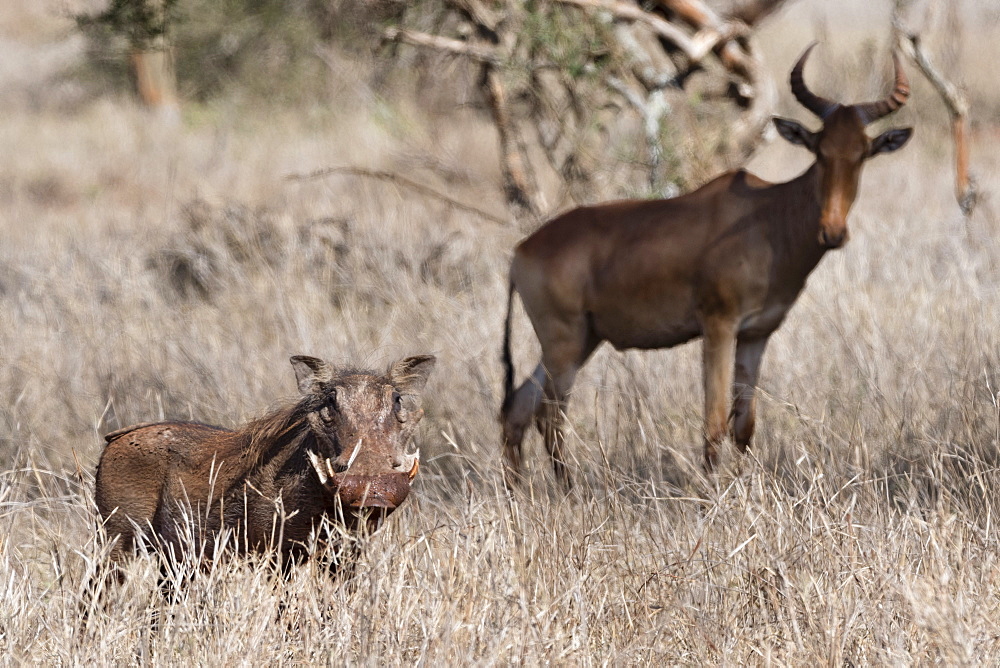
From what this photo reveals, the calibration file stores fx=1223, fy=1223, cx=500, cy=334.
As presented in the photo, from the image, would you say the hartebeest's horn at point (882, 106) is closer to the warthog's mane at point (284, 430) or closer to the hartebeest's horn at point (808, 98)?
the hartebeest's horn at point (808, 98)

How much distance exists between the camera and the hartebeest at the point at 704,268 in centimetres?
625

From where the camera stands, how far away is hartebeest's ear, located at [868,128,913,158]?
247 inches

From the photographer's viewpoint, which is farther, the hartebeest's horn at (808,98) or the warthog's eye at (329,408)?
the hartebeest's horn at (808,98)

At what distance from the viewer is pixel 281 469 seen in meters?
3.69

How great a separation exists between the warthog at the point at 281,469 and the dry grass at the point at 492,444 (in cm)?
15

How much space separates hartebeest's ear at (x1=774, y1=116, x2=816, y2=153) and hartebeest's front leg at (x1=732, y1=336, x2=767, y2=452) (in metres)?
1.08

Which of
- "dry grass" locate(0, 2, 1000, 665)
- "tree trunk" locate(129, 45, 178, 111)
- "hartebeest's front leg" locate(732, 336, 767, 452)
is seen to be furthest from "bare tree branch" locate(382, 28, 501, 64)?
"tree trunk" locate(129, 45, 178, 111)

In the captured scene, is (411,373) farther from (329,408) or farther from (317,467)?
(317,467)

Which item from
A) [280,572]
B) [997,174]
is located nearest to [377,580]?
[280,572]

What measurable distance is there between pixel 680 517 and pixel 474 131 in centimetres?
1324

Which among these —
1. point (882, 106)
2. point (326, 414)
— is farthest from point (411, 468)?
point (882, 106)

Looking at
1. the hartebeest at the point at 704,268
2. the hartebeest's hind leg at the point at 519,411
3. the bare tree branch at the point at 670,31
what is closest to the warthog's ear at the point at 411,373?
the hartebeest at the point at 704,268

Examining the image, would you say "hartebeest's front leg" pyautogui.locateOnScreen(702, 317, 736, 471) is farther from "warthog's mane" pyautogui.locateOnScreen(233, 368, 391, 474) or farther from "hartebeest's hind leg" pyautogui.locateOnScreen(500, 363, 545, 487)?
"warthog's mane" pyautogui.locateOnScreen(233, 368, 391, 474)

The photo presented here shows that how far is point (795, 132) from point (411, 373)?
365cm
